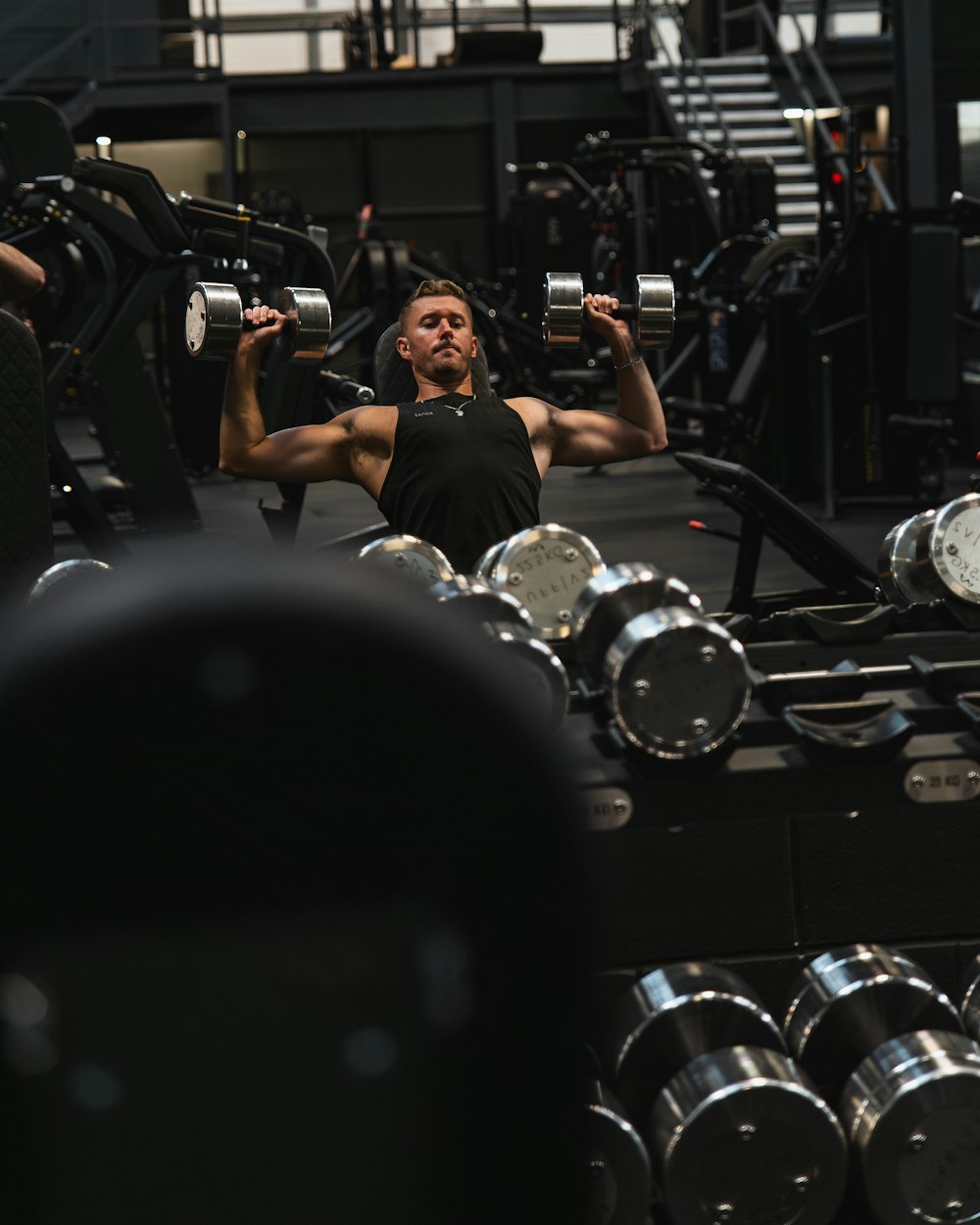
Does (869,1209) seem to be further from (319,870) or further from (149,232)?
(149,232)

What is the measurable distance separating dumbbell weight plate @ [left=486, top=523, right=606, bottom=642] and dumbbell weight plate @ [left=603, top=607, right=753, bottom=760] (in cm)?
27

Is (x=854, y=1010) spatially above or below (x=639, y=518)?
above

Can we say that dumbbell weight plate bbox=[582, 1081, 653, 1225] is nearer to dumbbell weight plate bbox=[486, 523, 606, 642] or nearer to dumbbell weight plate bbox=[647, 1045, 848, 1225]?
dumbbell weight plate bbox=[647, 1045, 848, 1225]

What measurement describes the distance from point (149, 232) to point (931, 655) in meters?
4.89

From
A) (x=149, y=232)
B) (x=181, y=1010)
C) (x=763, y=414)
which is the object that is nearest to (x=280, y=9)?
(x=763, y=414)

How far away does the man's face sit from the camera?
3363 mm

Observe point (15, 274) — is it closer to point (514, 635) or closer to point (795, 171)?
point (514, 635)

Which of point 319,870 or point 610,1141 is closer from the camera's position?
point 319,870

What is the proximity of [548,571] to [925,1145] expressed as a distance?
2.24ft

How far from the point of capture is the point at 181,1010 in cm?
68

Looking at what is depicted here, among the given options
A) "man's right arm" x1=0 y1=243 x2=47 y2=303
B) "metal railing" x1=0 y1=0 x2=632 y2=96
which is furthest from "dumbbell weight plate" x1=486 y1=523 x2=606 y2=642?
"metal railing" x1=0 y1=0 x2=632 y2=96

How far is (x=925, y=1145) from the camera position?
4.54ft

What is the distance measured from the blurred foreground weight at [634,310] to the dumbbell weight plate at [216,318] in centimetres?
45

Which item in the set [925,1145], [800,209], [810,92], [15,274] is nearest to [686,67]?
[810,92]
